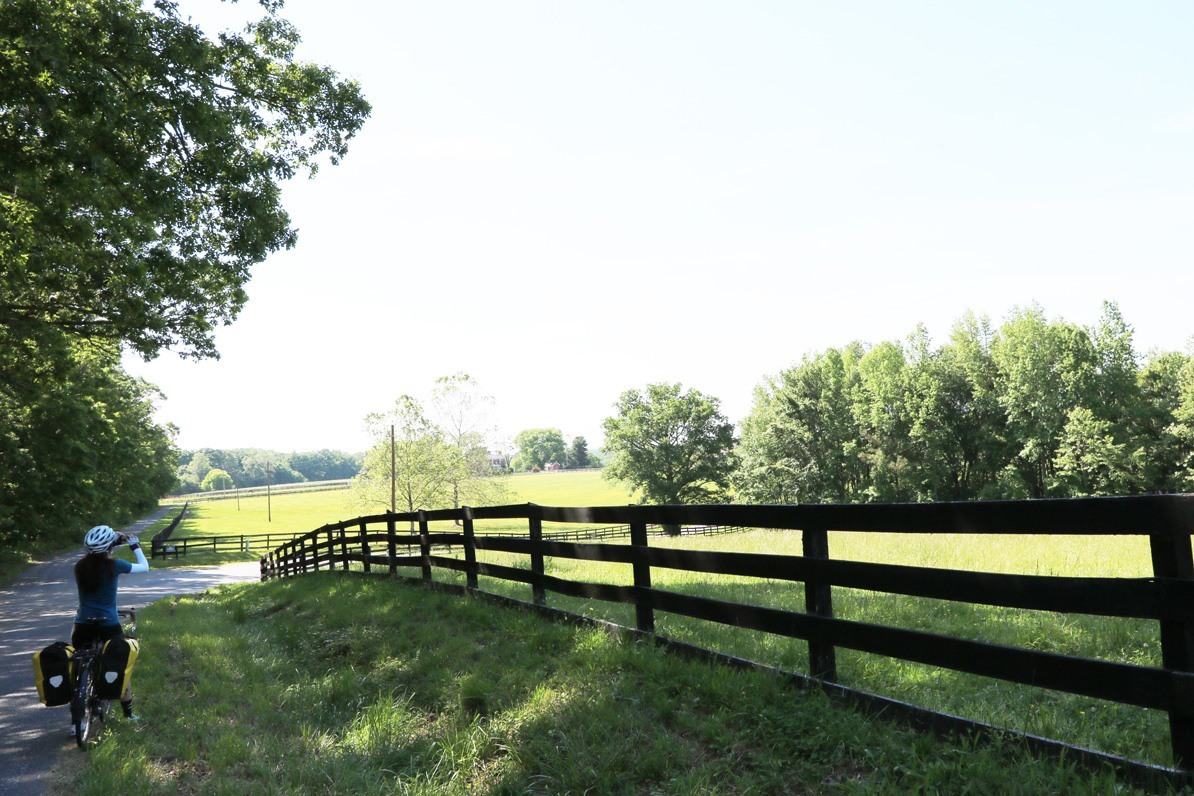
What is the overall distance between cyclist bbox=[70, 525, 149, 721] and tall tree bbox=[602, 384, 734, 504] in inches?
2384

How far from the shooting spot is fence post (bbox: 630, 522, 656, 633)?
19.6 ft

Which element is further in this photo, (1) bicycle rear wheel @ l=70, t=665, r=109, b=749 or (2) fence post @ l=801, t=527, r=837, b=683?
(1) bicycle rear wheel @ l=70, t=665, r=109, b=749

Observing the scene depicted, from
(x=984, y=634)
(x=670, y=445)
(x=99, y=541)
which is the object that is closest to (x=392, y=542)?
(x=99, y=541)

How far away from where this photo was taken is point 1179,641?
301cm

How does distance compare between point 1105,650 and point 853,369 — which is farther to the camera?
point 853,369

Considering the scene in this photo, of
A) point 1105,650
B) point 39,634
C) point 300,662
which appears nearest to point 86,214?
point 39,634

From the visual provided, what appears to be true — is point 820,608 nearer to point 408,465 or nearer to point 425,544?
point 425,544

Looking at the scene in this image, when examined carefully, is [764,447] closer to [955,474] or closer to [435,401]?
[955,474]

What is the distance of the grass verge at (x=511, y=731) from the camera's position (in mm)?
3646

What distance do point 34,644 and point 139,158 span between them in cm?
766

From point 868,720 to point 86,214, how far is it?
13.7m

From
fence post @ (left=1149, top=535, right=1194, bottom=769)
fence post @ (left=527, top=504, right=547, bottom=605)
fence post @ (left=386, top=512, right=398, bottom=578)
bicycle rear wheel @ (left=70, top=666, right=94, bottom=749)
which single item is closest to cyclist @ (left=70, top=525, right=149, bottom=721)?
bicycle rear wheel @ (left=70, top=666, right=94, bottom=749)

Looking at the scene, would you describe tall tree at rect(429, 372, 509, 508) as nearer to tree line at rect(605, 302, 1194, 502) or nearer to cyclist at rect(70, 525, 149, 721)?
tree line at rect(605, 302, 1194, 502)

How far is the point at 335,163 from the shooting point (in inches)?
572
